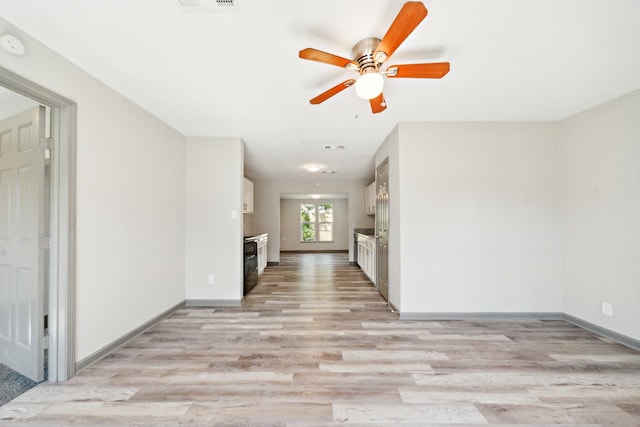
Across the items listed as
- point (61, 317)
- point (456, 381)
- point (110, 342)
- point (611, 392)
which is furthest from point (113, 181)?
point (611, 392)

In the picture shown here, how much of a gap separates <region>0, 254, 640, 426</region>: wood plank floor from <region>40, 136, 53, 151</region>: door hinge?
5.85ft

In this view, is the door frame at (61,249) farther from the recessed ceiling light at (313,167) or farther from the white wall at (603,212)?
the white wall at (603,212)

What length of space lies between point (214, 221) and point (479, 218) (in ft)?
11.6

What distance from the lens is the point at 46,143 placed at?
2.03 metres

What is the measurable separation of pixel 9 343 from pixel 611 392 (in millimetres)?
4617

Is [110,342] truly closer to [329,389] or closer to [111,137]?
[111,137]

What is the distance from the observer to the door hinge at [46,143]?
202 cm

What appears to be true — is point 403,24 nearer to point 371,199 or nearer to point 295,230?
point 371,199

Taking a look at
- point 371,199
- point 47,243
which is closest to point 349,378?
point 47,243

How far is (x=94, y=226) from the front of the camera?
7.50 feet

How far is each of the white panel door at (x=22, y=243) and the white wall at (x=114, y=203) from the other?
0.22 meters

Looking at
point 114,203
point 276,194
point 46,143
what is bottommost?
point 114,203

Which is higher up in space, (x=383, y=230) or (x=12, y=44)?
(x=12, y=44)

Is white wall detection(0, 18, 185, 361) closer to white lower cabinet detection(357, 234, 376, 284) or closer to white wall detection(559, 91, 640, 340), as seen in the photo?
white lower cabinet detection(357, 234, 376, 284)
